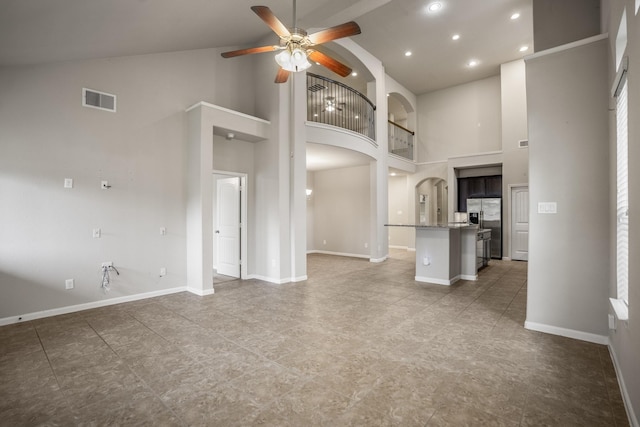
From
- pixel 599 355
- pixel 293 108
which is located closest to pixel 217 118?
pixel 293 108

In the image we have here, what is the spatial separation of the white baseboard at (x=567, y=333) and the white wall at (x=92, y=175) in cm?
505

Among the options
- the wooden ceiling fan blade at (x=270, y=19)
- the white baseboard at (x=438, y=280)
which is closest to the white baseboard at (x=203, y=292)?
the white baseboard at (x=438, y=280)

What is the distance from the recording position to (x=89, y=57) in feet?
13.4

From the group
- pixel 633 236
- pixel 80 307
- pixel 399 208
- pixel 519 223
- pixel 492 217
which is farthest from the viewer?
pixel 399 208

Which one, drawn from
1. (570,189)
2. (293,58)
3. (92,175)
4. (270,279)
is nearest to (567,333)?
(570,189)

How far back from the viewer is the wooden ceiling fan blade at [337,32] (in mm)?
3090

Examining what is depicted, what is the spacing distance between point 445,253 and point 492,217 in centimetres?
436

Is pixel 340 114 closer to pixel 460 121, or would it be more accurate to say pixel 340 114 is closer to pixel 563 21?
pixel 460 121

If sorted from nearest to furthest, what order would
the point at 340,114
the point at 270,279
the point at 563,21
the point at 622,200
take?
1. the point at 622,200
2. the point at 563,21
3. the point at 270,279
4. the point at 340,114

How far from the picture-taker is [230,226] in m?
6.28

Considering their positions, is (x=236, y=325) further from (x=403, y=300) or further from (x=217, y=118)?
(x=217, y=118)

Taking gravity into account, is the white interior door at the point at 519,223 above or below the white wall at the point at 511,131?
below

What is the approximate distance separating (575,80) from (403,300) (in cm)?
332

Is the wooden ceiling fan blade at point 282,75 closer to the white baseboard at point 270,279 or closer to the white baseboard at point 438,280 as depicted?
the white baseboard at point 270,279
